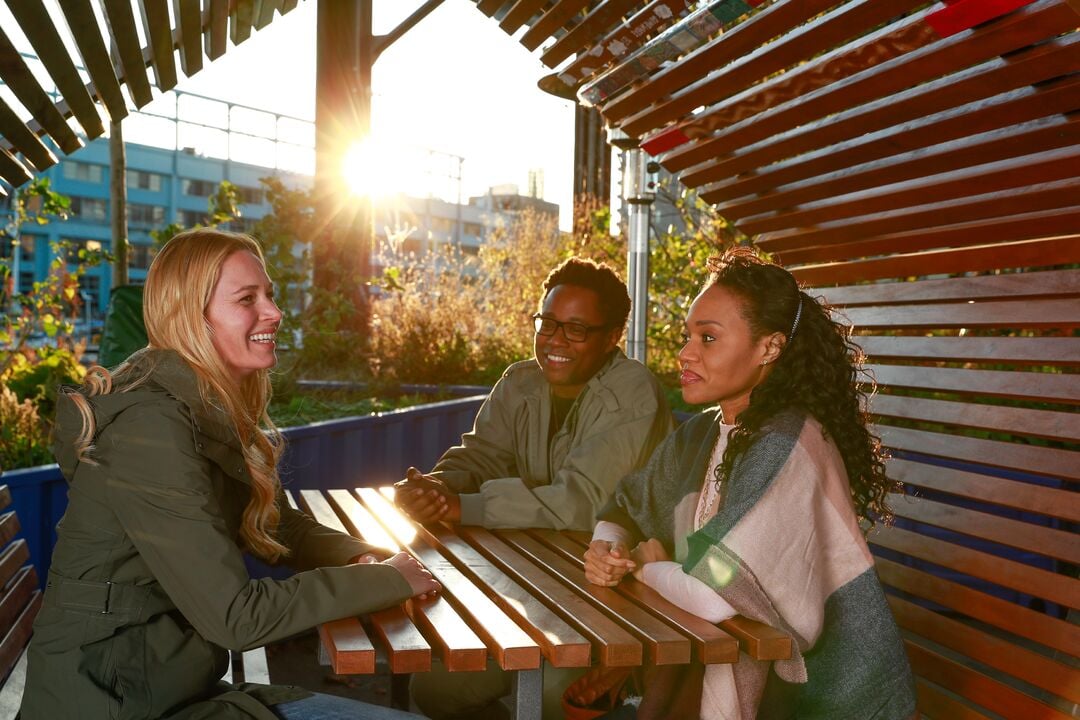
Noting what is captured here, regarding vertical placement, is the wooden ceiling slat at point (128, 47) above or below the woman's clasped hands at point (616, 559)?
above

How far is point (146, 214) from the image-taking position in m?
62.9

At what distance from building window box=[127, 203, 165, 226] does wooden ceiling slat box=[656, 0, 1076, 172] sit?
208 feet

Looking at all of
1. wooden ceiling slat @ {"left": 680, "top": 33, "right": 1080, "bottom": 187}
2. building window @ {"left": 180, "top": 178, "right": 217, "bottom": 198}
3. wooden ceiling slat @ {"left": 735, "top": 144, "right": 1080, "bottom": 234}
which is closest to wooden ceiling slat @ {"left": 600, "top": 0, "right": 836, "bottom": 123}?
wooden ceiling slat @ {"left": 680, "top": 33, "right": 1080, "bottom": 187}

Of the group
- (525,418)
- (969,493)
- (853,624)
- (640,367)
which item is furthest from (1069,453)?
(525,418)

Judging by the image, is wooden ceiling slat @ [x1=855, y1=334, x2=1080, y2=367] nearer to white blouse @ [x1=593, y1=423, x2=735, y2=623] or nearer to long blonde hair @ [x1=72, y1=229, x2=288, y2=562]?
white blouse @ [x1=593, y1=423, x2=735, y2=623]

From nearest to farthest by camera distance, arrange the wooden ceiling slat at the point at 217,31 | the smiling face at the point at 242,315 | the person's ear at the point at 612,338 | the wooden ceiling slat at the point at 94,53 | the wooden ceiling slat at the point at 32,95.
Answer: the smiling face at the point at 242,315
the wooden ceiling slat at the point at 32,95
the wooden ceiling slat at the point at 94,53
the person's ear at the point at 612,338
the wooden ceiling slat at the point at 217,31

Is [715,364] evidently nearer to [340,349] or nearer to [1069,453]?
[1069,453]

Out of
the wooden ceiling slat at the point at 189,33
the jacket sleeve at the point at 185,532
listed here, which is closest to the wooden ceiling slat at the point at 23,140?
the wooden ceiling slat at the point at 189,33

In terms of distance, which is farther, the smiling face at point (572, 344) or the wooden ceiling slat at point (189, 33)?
the wooden ceiling slat at point (189, 33)

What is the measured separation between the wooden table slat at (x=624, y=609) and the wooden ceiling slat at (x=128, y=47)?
1941mm

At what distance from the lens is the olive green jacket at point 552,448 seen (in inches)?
116

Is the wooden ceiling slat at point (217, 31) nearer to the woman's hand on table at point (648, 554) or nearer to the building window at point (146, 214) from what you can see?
the woman's hand on table at point (648, 554)

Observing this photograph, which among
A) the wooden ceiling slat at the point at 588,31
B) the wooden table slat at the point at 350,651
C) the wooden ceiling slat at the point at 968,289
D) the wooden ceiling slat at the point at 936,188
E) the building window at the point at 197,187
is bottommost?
the wooden table slat at the point at 350,651

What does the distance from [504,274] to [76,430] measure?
1116cm
